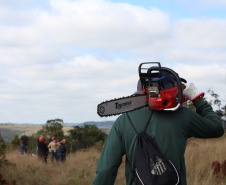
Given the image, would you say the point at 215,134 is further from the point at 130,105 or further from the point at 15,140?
the point at 15,140

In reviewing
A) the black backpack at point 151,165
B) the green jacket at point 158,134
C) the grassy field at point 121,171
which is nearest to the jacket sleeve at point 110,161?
the green jacket at point 158,134

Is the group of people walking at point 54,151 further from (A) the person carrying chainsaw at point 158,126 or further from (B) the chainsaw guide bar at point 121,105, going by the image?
(A) the person carrying chainsaw at point 158,126

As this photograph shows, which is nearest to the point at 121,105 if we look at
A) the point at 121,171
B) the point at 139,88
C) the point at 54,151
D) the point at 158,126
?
the point at 139,88

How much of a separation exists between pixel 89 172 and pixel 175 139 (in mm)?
9122

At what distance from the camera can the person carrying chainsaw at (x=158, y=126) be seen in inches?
82.4

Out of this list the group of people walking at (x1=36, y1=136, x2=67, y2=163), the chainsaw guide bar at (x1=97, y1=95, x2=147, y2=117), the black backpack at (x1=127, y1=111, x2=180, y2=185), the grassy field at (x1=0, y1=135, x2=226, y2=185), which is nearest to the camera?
the black backpack at (x1=127, y1=111, x2=180, y2=185)

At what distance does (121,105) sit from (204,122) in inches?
24.7

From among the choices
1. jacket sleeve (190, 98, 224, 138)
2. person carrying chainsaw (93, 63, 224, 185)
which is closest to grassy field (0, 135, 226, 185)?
jacket sleeve (190, 98, 224, 138)

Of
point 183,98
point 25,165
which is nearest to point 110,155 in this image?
point 183,98

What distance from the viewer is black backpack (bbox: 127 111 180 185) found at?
6.49 ft

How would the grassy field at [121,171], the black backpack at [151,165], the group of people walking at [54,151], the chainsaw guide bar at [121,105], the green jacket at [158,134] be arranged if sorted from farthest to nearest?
1. the group of people walking at [54,151]
2. the grassy field at [121,171]
3. the chainsaw guide bar at [121,105]
4. the green jacket at [158,134]
5. the black backpack at [151,165]

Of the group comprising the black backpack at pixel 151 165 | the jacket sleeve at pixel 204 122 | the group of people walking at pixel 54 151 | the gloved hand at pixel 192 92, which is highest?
the gloved hand at pixel 192 92

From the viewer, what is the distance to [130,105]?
7.54ft

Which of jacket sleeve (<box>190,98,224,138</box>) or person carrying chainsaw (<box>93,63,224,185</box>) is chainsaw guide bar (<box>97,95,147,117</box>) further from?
jacket sleeve (<box>190,98,224,138</box>)
